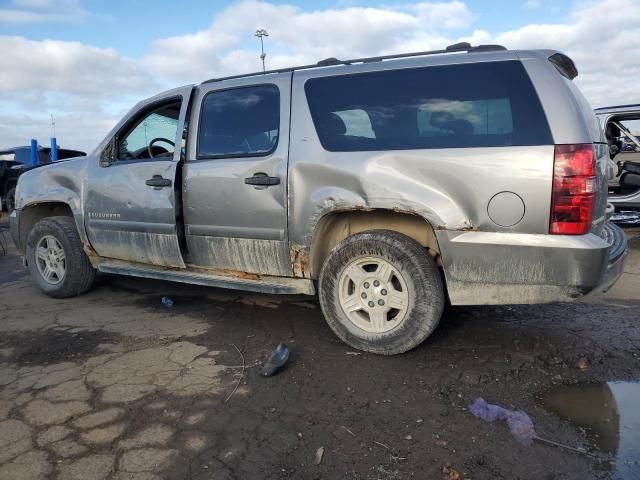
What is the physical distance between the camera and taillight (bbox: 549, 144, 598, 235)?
267 centimetres

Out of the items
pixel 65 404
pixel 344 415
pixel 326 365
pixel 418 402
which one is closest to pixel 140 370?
pixel 65 404

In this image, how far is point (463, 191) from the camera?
2898 millimetres

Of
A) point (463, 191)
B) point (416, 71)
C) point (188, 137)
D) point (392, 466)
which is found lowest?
point (392, 466)

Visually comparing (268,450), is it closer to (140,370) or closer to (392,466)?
(392,466)

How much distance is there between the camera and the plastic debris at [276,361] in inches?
121

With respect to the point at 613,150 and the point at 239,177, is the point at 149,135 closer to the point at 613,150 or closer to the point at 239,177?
the point at 239,177

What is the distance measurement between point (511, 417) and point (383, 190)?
1.50m

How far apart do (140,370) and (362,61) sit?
8.56 ft

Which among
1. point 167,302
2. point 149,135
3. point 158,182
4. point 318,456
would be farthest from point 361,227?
point 149,135

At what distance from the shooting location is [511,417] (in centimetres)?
254

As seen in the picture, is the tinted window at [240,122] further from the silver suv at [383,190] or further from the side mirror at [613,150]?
the side mirror at [613,150]

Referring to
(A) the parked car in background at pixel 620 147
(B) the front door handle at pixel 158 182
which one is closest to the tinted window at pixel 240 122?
(B) the front door handle at pixel 158 182

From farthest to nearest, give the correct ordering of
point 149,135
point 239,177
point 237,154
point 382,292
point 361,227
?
1. point 149,135
2. point 237,154
3. point 239,177
4. point 361,227
5. point 382,292

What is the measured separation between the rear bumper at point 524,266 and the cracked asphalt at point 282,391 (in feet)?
1.74
